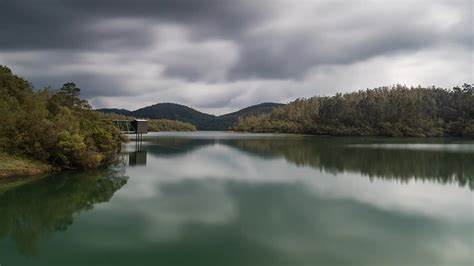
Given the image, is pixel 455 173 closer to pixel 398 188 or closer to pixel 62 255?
pixel 398 188

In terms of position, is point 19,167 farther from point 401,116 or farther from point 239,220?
point 401,116

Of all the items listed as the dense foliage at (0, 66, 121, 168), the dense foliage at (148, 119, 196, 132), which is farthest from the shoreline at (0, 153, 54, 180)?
the dense foliage at (148, 119, 196, 132)

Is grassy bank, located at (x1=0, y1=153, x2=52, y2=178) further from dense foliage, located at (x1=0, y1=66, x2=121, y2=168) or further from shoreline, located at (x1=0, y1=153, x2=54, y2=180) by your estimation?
dense foliage, located at (x1=0, y1=66, x2=121, y2=168)

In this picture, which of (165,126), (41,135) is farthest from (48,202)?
(165,126)

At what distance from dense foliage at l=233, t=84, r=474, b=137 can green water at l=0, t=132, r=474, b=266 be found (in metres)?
81.2

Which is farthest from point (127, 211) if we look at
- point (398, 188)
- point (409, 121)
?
point (409, 121)

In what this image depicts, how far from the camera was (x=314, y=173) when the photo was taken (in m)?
28.5

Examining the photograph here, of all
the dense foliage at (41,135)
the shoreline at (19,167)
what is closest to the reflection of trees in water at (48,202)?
the shoreline at (19,167)

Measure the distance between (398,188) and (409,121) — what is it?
292 feet

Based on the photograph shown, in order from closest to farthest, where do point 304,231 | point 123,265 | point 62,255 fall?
point 123,265 < point 62,255 < point 304,231

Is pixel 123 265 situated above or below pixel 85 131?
below

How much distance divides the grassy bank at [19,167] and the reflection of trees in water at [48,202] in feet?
5.06

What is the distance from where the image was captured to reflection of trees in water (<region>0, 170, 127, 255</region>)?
13.2 m

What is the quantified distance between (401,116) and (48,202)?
10291 centimetres
